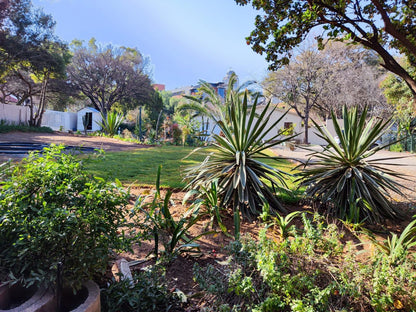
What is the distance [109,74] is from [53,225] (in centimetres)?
2932

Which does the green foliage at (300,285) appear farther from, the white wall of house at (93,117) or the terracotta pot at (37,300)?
the white wall of house at (93,117)

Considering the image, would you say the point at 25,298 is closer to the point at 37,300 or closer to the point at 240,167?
the point at 37,300

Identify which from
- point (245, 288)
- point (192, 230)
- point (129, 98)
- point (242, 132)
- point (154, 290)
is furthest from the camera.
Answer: point (129, 98)

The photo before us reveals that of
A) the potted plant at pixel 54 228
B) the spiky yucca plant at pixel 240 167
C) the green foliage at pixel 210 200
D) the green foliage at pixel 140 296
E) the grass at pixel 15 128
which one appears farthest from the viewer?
the grass at pixel 15 128

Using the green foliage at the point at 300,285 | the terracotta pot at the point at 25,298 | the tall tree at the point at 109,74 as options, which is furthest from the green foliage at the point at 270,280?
the tall tree at the point at 109,74

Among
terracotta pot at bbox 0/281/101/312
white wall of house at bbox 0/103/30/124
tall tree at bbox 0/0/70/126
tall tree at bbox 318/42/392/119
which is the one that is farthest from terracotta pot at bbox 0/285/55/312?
tall tree at bbox 318/42/392/119

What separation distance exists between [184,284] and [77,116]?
104 feet

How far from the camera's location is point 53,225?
154 centimetres

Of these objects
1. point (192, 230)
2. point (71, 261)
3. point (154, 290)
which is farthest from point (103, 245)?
point (192, 230)

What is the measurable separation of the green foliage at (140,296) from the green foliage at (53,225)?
23cm

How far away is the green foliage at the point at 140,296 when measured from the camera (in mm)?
1800

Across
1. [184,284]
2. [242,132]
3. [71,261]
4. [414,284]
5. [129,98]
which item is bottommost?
[184,284]

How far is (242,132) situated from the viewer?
3.81 meters

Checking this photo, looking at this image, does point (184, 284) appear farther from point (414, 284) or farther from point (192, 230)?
point (414, 284)
